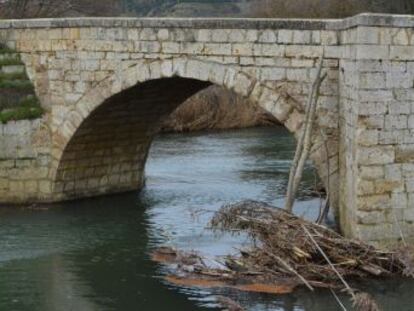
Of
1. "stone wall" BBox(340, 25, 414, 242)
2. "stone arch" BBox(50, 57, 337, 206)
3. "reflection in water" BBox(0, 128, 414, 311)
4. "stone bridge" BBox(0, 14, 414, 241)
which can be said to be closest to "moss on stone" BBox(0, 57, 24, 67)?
"stone bridge" BBox(0, 14, 414, 241)

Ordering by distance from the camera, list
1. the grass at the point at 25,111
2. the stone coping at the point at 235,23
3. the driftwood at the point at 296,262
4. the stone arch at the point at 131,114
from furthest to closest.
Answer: the grass at the point at 25,111
the stone arch at the point at 131,114
the stone coping at the point at 235,23
the driftwood at the point at 296,262

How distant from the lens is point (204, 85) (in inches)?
699

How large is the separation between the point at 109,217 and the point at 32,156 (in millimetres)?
1730

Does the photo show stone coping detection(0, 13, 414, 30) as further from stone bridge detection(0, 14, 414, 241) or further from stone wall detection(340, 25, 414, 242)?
stone wall detection(340, 25, 414, 242)

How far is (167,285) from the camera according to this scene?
12.9 meters

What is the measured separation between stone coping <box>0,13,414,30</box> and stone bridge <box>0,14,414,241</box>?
0.02 meters

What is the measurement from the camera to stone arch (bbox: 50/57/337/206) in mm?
14656

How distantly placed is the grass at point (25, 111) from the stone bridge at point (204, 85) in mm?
110

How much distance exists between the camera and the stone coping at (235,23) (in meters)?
12.7

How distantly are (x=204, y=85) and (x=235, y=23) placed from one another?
3.07 metres

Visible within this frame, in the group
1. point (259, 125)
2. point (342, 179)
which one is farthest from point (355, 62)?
point (259, 125)

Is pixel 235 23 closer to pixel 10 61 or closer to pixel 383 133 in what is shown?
pixel 383 133

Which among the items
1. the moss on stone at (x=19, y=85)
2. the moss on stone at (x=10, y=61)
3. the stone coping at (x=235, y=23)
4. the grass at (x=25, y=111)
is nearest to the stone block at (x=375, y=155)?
the stone coping at (x=235, y=23)

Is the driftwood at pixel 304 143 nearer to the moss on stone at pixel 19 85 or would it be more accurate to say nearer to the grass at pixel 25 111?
the grass at pixel 25 111
